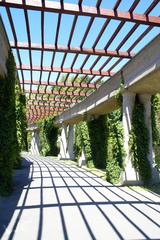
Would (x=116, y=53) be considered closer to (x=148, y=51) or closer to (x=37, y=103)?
(x=148, y=51)

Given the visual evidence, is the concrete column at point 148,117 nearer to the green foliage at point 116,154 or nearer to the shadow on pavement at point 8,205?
the green foliage at point 116,154

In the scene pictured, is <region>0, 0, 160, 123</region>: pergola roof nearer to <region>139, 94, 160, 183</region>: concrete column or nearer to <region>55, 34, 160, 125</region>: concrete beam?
<region>55, 34, 160, 125</region>: concrete beam

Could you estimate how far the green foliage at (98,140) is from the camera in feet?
61.9

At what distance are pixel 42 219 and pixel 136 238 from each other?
2119 mm

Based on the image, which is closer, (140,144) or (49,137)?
(140,144)

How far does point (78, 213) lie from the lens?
7.59 m

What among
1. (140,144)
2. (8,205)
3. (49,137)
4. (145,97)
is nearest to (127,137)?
(140,144)

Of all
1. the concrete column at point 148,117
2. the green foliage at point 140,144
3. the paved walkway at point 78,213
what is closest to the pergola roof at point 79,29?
the concrete column at point 148,117

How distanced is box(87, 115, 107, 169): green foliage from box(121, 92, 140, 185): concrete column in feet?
21.6

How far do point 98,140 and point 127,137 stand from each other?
6867mm

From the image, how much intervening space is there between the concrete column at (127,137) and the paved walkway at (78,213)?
838mm

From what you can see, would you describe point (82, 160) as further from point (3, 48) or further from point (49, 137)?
point (49, 137)

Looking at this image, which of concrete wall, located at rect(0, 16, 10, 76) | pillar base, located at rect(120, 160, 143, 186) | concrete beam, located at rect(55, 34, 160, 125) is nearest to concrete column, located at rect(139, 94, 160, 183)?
concrete beam, located at rect(55, 34, 160, 125)

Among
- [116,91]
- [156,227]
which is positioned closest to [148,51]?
[116,91]
